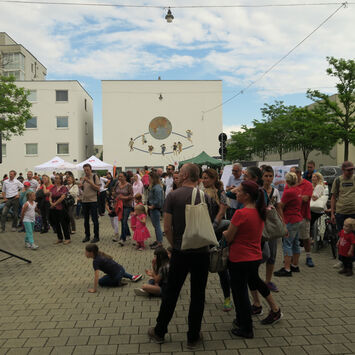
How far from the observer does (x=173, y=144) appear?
49312 millimetres

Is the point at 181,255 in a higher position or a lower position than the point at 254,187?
lower

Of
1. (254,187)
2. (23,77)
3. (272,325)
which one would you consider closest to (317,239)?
(272,325)

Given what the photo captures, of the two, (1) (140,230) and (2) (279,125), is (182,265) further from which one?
(2) (279,125)

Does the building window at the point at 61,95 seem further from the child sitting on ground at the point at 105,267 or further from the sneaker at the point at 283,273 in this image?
the sneaker at the point at 283,273

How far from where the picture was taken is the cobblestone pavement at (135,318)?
12.6 ft

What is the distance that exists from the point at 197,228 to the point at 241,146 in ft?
148

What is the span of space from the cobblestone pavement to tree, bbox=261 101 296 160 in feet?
109

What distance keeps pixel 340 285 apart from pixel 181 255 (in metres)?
3.42

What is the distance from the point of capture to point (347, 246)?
6570 millimetres

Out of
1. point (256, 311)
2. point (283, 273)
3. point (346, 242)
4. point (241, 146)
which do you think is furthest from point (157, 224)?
point (241, 146)

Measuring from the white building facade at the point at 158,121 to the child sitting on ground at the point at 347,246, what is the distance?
42396 millimetres

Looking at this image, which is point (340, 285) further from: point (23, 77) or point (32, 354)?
point (23, 77)

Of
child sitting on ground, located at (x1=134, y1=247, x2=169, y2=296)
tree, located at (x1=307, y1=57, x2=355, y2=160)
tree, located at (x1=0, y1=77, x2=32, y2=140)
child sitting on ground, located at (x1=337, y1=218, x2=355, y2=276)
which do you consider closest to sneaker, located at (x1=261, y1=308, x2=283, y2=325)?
child sitting on ground, located at (x1=134, y1=247, x2=169, y2=296)

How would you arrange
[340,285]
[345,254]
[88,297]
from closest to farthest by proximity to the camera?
[88,297], [340,285], [345,254]
